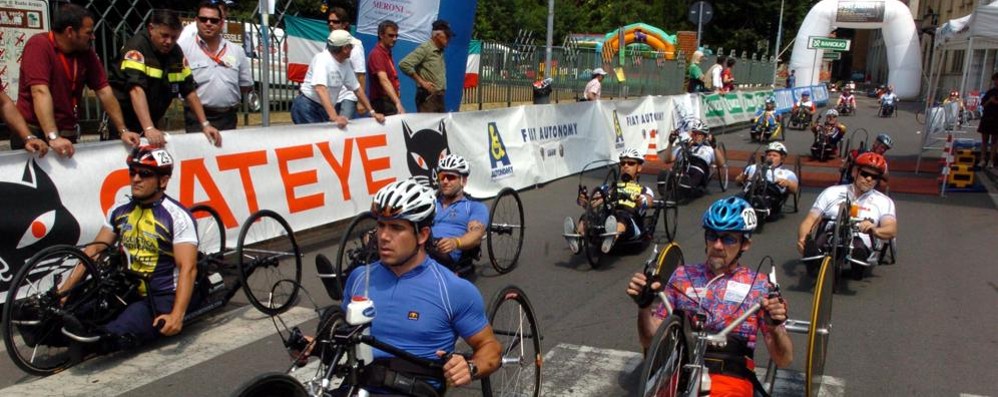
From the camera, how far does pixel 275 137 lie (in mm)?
7871

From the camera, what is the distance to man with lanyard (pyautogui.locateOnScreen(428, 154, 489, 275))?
6441 millimetres

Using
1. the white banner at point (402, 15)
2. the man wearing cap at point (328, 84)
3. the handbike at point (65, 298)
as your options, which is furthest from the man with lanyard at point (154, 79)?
the white banner at point (402, 15)

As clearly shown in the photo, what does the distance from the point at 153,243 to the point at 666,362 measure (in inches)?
133

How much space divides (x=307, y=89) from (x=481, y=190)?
3.08 meters

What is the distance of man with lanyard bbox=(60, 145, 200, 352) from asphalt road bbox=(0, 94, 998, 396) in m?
0.32

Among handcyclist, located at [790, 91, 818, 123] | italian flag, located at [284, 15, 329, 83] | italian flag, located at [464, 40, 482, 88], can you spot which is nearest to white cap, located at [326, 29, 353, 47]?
italian flag, located at [284, 15, 329, 83]

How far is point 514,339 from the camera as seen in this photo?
4199 mm

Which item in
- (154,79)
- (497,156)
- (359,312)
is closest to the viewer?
(359,312)

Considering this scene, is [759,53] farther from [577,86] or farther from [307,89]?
[307,89]

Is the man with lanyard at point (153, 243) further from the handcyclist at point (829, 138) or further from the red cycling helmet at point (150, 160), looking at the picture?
the handcyclist at point (829, 138)

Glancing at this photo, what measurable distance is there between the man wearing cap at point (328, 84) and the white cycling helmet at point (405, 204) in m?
5.52

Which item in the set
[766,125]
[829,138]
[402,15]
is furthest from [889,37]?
[402,15]

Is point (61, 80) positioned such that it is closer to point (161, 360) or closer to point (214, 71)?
point (214, 71)

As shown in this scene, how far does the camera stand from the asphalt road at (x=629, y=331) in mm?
4844
